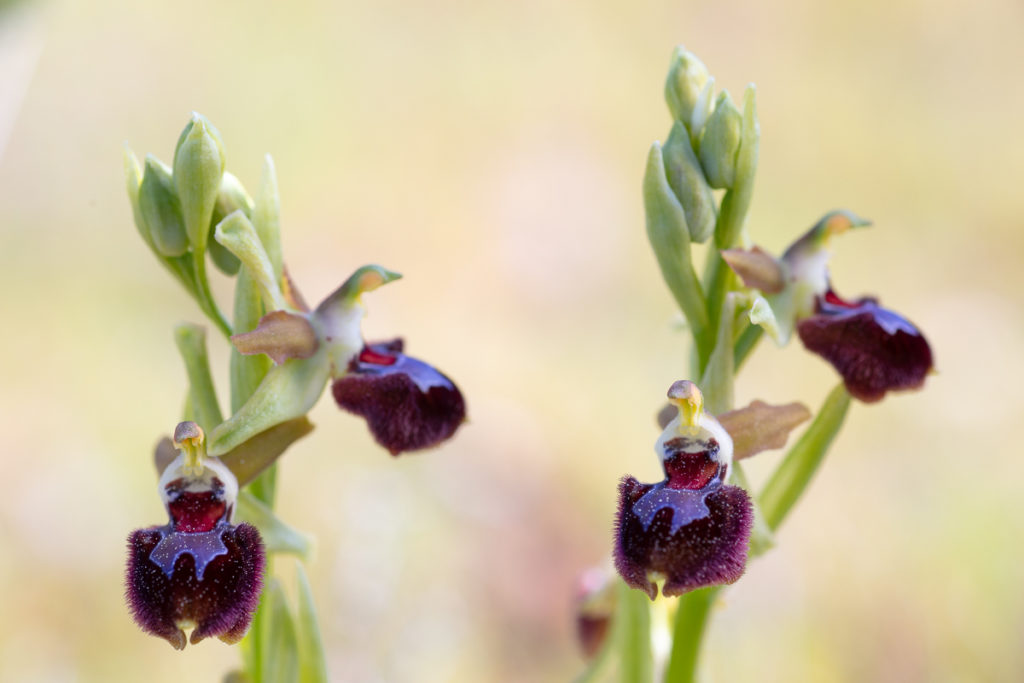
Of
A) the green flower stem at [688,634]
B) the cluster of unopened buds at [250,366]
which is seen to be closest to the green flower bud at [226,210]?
the cluster of unopened buds at [250,366]

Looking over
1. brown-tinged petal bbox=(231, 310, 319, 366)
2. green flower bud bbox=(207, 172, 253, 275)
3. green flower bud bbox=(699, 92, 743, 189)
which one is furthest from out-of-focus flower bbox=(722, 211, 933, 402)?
green flower bud bbox=(207, 172, 253, 275)

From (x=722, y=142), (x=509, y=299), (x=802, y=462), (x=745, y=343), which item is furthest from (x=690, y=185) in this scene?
(x=509, y=299)

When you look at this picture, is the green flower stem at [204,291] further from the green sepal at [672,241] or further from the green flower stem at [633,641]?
the green flower stem at [633,641]

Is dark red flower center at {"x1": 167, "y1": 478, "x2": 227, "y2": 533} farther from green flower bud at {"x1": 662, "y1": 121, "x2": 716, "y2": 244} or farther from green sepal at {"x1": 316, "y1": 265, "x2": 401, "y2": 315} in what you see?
green flower bud at {"x1": 662, "y1": 121, "x2": 716, "y2": 244}

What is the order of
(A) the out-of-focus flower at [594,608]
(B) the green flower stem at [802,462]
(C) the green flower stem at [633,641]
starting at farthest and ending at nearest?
(A) the out-of-focus flower at [594,608] < (C) the green flower stem at [633,641] < (B) the green flower stem at [802,462]

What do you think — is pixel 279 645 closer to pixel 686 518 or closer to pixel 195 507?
pixel 195 507

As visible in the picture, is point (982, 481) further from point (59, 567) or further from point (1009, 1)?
point (1009, 1)

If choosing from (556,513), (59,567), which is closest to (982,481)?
(556,513)
